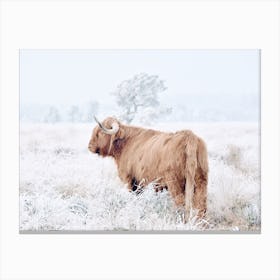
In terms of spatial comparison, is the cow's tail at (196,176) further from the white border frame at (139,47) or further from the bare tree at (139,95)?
the bare tree at (139,95)

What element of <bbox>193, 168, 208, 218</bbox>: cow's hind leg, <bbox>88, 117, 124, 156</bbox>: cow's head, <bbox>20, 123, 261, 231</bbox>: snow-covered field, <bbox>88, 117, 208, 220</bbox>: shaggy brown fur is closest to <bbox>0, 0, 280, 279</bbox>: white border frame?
<bbox>20, 123, 261, 231</bbox>: snow-covered field

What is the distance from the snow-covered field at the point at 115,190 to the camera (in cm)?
375

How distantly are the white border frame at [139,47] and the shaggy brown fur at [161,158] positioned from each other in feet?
1.08

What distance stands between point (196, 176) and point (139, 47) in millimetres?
974

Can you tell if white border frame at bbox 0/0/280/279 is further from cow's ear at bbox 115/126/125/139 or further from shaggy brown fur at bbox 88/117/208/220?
cow's ear at bbox 115/126/125/139

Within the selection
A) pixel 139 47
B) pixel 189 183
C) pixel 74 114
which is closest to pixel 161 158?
pixel 189 183

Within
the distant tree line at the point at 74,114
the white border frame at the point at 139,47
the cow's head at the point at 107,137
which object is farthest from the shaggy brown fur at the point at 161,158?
the white border frame at the point at 139,47

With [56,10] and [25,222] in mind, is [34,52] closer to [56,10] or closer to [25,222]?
[56,10]

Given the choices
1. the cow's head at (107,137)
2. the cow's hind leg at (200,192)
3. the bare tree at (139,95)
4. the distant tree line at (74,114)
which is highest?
the bare tree at (139,95)

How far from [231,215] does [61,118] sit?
1.35 meters

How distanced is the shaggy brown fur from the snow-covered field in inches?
2.3

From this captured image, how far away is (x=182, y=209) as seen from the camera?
374 cm

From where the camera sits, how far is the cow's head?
3826mm
